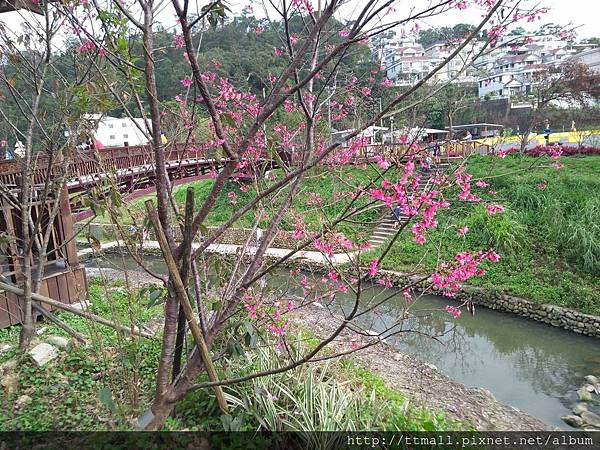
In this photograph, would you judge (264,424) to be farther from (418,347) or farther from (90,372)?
(418,347)

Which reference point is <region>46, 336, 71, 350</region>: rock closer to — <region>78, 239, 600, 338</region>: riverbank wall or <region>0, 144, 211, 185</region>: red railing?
<region>0, 144, 211, 185</region>: red railing

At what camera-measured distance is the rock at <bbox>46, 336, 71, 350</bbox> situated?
437 centimetres

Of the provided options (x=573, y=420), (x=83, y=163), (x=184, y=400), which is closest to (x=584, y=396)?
(x=573, y=420)

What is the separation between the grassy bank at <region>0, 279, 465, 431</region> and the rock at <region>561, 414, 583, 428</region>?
6.32 feet

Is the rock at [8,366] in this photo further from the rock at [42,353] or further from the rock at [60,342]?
the rock at [60,342]

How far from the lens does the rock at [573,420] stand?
4.97 metres

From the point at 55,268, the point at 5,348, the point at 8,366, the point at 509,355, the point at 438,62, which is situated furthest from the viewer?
the point at 509,355

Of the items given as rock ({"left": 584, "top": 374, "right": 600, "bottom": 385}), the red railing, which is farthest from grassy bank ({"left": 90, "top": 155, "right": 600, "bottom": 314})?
rock ({"left": 584, "top": 374, "right": 600, "bottom": 385})

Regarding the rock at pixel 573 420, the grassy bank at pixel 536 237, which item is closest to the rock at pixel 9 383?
the grassy bank at pixel 536 237

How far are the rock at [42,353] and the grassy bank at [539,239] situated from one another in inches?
218

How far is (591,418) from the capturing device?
5039mm

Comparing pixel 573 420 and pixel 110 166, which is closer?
pixel 110 166

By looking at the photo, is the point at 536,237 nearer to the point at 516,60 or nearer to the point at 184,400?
the point at 184,400

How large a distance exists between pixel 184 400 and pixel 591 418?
4.70 m
